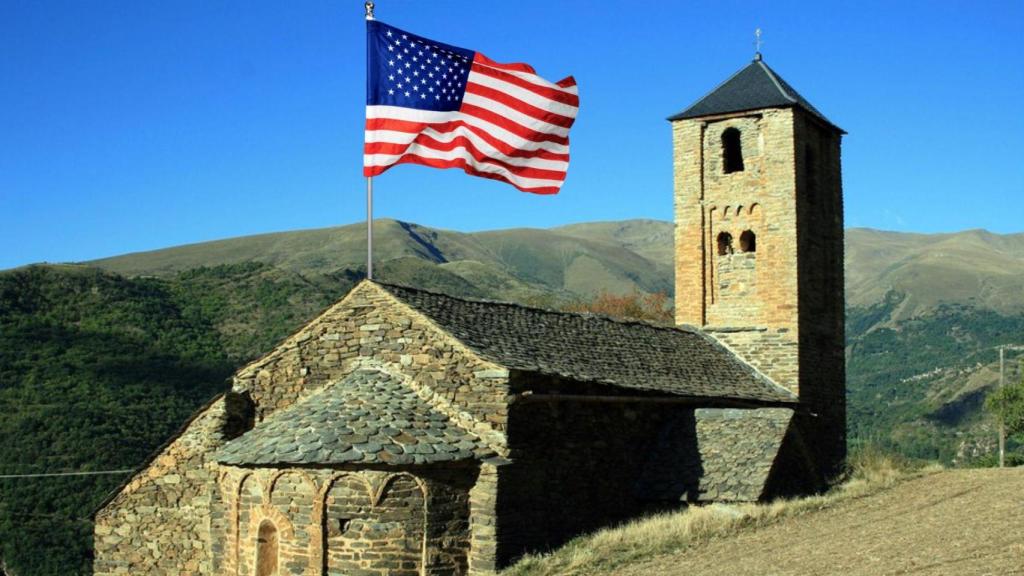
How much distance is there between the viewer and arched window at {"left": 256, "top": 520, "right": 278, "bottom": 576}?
17.5 m

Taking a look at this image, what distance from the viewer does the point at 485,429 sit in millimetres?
17938

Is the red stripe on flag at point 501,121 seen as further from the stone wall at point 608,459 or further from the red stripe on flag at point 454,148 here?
the stone wall at point 608,459

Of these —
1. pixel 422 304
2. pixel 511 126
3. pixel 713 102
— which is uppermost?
pixel 713 102

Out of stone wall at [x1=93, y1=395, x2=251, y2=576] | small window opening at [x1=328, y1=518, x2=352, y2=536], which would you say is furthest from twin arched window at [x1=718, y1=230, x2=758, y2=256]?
small window opening at [x1=328, y1=518, x2=352, y2=536]

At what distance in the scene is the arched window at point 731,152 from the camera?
2742 cm

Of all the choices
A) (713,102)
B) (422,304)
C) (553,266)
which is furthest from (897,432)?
(553,266)

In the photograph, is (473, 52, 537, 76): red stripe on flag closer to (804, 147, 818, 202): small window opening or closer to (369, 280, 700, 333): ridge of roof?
(369, 280, 700, 333): ridge of roof

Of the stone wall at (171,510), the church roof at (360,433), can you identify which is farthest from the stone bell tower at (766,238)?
the stone wall at (171,510)

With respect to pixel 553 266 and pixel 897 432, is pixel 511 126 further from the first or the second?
pixel 553 266

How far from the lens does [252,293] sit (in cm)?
5225

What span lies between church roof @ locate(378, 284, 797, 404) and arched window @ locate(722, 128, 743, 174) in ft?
12.5

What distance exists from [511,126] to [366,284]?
3335mm

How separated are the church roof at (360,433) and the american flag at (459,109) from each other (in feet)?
11.3

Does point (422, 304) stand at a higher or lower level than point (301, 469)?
higher
